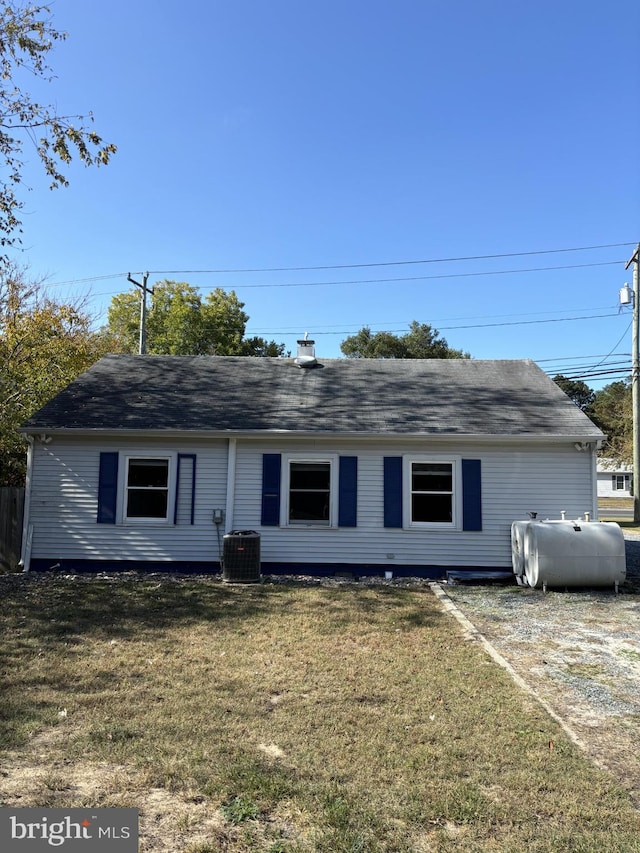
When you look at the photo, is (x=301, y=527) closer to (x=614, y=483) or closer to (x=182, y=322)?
(x=182, y=322)

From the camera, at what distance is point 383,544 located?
1081 cm

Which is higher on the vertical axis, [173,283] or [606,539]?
[173,283]

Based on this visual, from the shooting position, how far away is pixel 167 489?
11.0 metres

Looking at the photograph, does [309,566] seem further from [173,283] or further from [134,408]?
[173,283]

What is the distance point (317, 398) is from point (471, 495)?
12.1 ft

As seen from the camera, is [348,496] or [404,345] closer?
[348,496]

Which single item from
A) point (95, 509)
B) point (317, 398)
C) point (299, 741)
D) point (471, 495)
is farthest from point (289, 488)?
point (299, 741)

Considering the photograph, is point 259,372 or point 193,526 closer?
point 193,526

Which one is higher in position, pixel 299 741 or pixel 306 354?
pixel 306 354

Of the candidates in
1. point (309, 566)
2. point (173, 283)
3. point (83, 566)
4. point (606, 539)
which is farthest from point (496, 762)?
point (173, 283)

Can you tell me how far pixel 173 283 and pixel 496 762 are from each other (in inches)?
1383

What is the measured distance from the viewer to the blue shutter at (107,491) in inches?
428

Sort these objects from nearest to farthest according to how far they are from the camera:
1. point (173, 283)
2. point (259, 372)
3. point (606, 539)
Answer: point (606, 539) → point (259, 372) → point (173, 283)

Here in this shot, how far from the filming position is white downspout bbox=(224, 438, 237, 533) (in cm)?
1084
